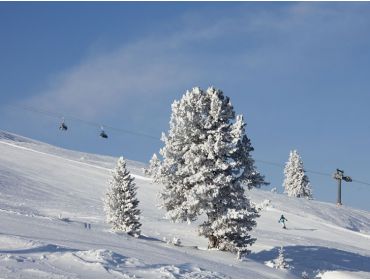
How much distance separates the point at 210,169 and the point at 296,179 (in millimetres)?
73832

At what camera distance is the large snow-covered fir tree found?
1089 inches

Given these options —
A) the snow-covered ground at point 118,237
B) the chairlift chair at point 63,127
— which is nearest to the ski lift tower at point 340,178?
the snow-covered ground at point 118,237

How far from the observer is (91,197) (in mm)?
51406

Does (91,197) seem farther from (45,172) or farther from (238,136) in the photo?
(238,136)

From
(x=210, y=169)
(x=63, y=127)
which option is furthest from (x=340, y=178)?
(x=210, y=169)

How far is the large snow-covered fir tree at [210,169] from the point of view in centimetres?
A: 2766

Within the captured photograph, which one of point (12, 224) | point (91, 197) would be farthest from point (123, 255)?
point (91, 197)

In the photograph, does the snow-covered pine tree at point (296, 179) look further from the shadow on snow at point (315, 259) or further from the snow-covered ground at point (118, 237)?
the shadow on snow at point (315, 259)

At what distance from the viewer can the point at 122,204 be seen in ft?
106

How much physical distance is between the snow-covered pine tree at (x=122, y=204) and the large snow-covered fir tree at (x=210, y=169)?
9.10ft

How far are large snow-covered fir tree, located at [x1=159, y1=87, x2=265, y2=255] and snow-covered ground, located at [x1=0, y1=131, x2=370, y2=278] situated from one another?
148cm

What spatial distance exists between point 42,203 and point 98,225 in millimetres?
10489

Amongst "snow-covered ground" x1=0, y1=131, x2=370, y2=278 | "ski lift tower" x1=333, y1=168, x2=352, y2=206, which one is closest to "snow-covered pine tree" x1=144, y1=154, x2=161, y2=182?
"snow-covered ground" x1=0, y1=131, x2=370, y2=278

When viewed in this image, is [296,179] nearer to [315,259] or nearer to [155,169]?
[315,259]
